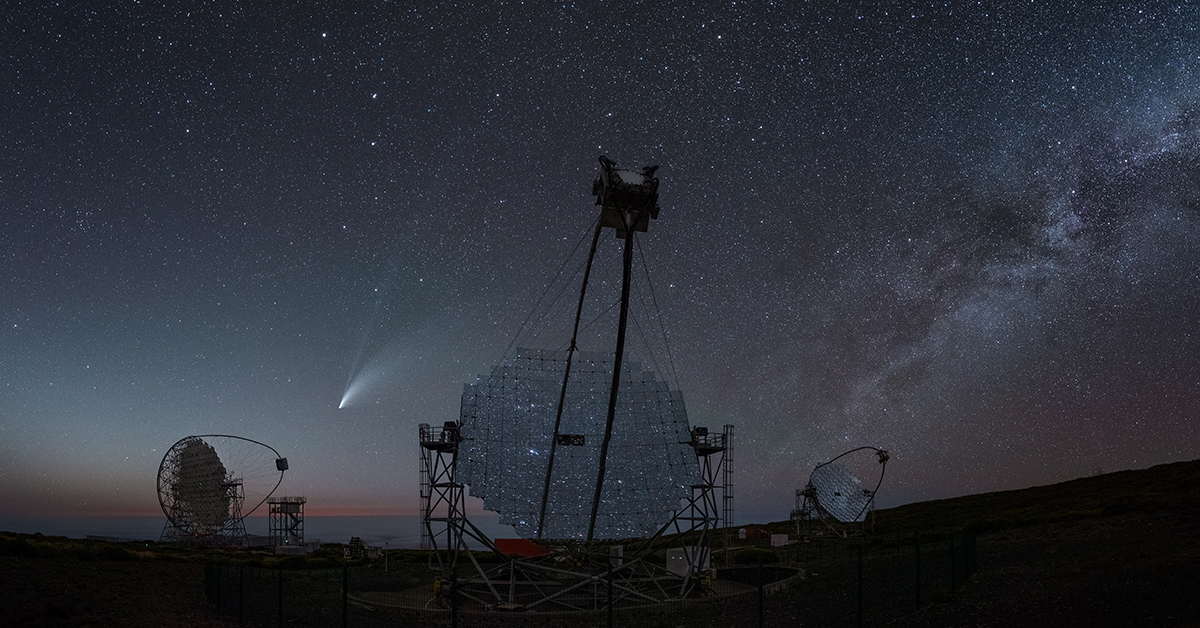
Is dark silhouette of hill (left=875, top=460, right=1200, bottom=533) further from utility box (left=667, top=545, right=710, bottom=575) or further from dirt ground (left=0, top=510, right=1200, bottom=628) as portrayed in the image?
utility box (left=667, top=545, right=710, bottom=575)

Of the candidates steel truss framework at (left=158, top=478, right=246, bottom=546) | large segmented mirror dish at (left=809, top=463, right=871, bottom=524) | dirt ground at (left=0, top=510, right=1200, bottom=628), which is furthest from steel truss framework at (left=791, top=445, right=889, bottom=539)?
steel truss framework at (left=158, top=478, right=246, bottom=546)

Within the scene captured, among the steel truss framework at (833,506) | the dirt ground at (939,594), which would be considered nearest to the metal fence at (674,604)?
the dirt ground at (939,594)

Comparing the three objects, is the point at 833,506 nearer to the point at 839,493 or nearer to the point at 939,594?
the point at 839,493

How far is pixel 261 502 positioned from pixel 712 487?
1410 inches

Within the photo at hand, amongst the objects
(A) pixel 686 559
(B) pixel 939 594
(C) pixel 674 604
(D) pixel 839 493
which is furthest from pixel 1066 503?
(B) pixel 939 594

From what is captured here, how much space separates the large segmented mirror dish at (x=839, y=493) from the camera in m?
46.2

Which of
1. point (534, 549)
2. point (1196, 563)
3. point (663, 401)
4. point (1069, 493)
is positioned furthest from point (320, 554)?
point (1069, 493)

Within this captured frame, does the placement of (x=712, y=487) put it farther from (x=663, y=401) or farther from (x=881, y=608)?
(x=881, y=608)

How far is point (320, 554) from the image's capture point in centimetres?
4862

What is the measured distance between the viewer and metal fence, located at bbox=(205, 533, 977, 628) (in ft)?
59.9

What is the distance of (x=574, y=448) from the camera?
24.4 meters

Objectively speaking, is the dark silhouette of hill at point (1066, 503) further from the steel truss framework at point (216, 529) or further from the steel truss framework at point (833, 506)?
the steel truss framework at point (216, 529)

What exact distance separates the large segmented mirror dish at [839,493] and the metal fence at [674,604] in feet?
52.6

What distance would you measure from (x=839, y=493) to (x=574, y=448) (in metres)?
27.5
